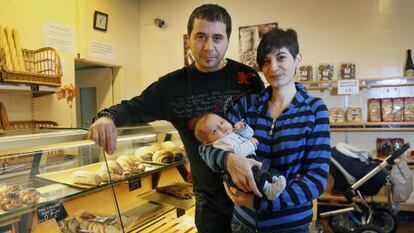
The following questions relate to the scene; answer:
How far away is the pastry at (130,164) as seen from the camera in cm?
176

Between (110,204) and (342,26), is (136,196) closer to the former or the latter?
(110,204)

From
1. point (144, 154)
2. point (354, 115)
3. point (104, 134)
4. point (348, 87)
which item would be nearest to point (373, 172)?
point (354, 115)

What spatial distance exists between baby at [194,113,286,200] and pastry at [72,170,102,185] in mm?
607

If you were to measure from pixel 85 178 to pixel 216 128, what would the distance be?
715 mm

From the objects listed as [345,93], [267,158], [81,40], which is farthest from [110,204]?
[345,93]

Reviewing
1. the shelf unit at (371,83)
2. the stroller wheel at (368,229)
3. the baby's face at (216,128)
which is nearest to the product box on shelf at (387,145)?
the shelf unit at (371,83)

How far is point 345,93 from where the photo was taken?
12.8ft

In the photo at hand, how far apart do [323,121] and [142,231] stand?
3.70ft

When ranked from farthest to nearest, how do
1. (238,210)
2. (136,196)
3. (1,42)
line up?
(1,42), (136,196), (238,210)

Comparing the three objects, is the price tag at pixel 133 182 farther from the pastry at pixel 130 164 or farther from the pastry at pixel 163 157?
the pastry at pixel 163 157

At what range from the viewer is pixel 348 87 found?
388 cm

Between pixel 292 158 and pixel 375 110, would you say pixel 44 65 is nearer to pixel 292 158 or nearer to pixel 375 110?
pixel 292 158

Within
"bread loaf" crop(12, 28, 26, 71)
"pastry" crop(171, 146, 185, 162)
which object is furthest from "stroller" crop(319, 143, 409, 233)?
"bread loaf" crop(12, 28, 26, 71)

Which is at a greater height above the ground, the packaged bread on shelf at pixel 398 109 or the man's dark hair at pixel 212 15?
the man's dark hair at pixel 212 15
